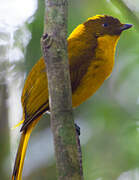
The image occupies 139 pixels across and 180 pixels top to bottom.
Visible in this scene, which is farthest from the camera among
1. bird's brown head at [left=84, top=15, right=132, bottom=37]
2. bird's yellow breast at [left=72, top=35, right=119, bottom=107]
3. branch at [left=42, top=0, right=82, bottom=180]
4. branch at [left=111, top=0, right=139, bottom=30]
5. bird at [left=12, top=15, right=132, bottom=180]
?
bird's brown head at [left=84, top=15, right=132, bottom=37]

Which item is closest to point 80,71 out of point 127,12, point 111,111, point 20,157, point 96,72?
point 96,72

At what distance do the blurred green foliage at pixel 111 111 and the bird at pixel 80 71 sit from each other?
2.11 ft

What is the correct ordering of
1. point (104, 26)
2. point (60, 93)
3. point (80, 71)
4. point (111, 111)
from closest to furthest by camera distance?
point (60, 93) → point (80, 71) → point (104, 26) → point (111, 111)

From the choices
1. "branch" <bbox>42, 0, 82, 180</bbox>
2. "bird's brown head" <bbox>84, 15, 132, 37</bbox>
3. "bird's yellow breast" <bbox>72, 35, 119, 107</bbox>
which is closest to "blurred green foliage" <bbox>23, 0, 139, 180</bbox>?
"bird's brown head" <bbox>84, 15, 132, 37</bbox>

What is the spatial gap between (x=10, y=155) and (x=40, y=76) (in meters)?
1.40

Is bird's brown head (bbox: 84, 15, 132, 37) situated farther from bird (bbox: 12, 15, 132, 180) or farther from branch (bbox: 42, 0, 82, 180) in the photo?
branch (bbox: 42, 0, 82, 180)

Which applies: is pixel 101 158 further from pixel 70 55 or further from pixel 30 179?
pixel 70 55

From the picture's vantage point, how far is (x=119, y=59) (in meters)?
3.38

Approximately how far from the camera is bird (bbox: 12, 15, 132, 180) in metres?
2.01

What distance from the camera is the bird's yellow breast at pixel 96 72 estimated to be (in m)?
2.22

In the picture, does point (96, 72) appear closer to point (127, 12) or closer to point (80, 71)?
point (80, 71)

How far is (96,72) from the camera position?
7.31ft

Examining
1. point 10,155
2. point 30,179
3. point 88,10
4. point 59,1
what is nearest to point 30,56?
point 88,10

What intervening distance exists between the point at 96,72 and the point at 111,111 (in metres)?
1.32
